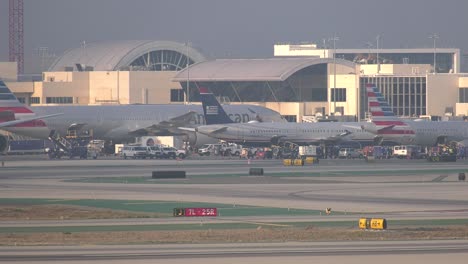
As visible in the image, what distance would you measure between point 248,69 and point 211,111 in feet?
157

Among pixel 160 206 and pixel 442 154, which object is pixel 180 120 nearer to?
pixel 442 154

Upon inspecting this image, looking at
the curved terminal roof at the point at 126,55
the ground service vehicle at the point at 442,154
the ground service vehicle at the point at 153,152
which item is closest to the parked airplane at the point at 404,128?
the ground service vehicle at the point at 442,154

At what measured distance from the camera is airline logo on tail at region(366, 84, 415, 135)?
11456cm

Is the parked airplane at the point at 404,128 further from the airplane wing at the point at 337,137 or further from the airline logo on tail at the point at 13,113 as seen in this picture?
the airline logo on tail at the point at 13,113

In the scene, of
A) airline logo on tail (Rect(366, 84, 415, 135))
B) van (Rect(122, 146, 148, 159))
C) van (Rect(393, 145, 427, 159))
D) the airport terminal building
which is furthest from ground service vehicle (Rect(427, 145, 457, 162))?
the airport terminal building

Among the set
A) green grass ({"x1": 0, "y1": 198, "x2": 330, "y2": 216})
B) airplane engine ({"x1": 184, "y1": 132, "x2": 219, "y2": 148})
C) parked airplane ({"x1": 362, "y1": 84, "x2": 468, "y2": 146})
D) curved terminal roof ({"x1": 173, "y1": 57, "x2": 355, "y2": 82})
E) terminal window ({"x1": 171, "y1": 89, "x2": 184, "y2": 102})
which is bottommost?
green grass ({"x1": 0, "y1": 198, "x2": 330, "y2": 216})

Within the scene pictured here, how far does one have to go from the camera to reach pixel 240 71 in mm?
168000

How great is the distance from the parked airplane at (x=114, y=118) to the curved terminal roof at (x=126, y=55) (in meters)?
42.9

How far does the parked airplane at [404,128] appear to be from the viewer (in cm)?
11500

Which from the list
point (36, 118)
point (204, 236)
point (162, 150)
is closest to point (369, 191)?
point (204, 236)

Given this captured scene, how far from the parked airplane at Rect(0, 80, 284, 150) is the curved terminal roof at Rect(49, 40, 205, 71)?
4286 cm

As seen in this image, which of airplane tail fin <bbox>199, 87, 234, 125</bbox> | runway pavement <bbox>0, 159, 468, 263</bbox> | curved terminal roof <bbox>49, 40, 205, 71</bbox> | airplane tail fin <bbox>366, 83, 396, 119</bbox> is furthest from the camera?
curved terminal roof <bbox>49, 40, 205, 71</bbox>

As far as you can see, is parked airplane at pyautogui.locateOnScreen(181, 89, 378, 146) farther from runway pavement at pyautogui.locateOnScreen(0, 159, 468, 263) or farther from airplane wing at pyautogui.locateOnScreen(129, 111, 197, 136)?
runway pavement at pyautogui.locateOnScreen(0, 159, 468, 263)

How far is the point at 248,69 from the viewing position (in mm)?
167375
